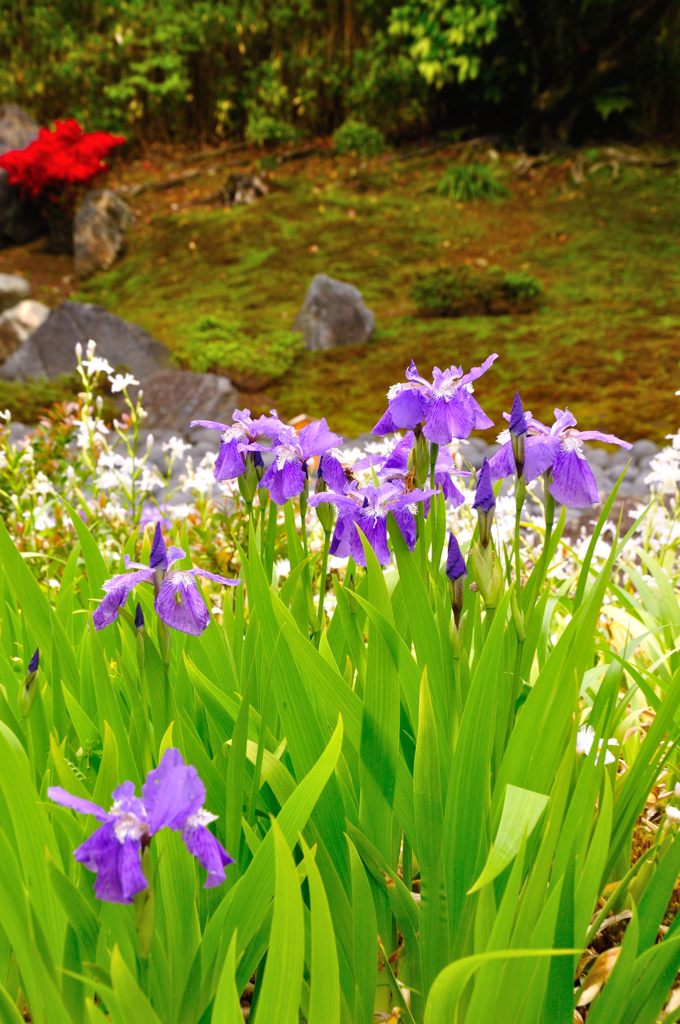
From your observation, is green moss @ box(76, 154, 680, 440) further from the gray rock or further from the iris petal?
the iris petal


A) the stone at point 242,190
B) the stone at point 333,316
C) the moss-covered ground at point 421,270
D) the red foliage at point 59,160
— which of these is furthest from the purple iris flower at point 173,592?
the red foliage at point 59,160

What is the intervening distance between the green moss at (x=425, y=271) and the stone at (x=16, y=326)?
88 cm

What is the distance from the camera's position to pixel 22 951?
1.12 m

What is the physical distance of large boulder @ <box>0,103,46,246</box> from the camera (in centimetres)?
1177

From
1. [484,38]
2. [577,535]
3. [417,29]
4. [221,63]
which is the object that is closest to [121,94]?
[221,63]

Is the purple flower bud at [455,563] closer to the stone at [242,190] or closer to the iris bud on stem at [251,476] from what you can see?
the iris bud on stem at [251,476]

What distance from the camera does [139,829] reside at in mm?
873

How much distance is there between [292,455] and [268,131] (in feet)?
40.3

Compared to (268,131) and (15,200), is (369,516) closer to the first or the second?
(15,200)

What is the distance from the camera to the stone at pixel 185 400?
684 centimetres

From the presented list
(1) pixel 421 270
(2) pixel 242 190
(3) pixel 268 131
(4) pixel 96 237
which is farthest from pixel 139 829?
(3) pixel 268 131

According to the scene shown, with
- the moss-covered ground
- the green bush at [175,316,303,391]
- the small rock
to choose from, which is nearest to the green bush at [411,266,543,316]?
the moss-covered ground

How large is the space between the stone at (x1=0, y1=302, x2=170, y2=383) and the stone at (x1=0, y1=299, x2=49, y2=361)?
96 centimetres

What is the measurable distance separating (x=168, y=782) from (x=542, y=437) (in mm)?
727
